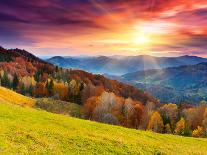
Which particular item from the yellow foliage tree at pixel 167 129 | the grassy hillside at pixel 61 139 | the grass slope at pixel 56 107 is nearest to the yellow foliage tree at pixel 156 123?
the yellow foliage tree at pixel 167 129

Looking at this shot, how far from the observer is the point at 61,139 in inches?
1300

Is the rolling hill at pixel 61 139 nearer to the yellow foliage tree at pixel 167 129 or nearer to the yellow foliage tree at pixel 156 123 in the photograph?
the yellow foliage tree at pixel 167 129

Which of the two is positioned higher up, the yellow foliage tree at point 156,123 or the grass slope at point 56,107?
the grass slope at point 56,107

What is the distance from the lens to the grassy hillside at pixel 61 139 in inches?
1160

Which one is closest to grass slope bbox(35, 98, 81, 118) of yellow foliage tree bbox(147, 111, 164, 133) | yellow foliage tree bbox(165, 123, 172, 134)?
yellow foliage tree bbox(147, 111, 164, 133)

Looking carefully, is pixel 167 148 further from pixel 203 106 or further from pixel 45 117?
pixel 203 106

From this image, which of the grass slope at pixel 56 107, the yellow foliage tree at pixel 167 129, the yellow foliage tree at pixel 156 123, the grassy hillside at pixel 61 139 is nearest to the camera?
the grassy hillside at pixel 61 139

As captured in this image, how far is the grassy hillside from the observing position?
1160 inches

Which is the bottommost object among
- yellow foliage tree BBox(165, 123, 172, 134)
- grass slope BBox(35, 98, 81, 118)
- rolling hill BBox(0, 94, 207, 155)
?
yellow foliage tree BBox(165, 123, 172, 134)

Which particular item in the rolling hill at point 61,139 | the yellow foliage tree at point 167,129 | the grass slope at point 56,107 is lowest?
the yellow foliage tree at point 167,129

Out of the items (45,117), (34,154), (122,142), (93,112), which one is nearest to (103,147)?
(122,142)

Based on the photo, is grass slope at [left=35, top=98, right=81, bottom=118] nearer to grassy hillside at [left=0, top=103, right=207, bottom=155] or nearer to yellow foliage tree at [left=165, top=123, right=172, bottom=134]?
yellow foliage tree at [left=165, top=123, right=172, bottom=134]

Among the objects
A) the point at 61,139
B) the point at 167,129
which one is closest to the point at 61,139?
the point at 61,139

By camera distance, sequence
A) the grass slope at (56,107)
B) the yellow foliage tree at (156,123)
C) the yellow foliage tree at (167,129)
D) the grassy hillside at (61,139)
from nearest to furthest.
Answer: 1. the grassy hillside at (61,139)
2. the grass slope at (56,107)
3. the yellow foliage tree at (167,129)
4. the yellow foliage tree at (156,123)
